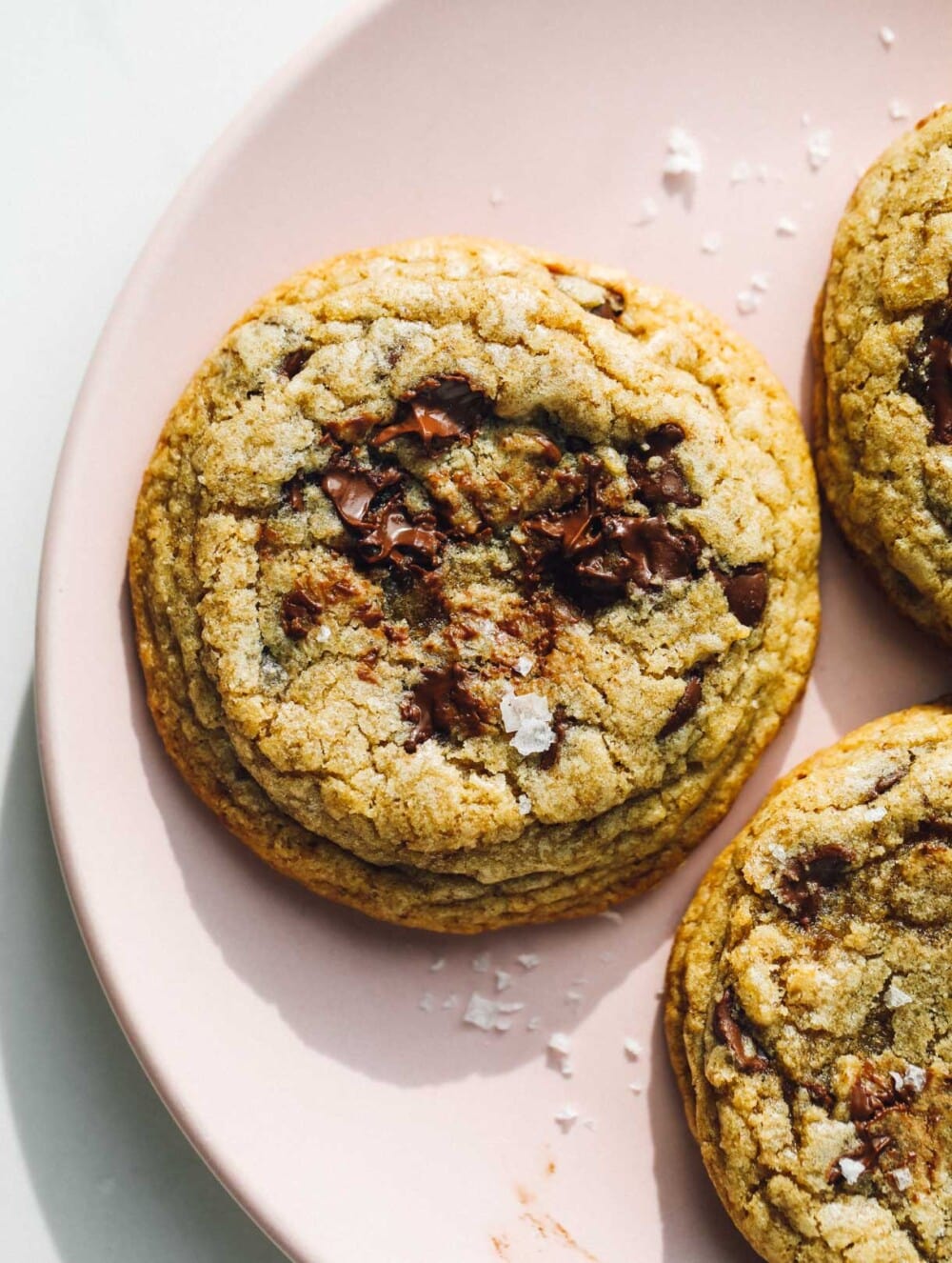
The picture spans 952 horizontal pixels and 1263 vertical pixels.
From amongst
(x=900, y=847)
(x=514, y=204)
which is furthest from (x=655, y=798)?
(x=514, y=204)

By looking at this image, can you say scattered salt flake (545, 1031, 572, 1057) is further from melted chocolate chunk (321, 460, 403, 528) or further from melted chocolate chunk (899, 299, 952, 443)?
melted chocolate chunk (899, 299, 952, 443)

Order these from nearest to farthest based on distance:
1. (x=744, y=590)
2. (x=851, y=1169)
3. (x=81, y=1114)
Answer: (x=851, y=1169) → (x=744, y=590) → (x=81, y=1114)

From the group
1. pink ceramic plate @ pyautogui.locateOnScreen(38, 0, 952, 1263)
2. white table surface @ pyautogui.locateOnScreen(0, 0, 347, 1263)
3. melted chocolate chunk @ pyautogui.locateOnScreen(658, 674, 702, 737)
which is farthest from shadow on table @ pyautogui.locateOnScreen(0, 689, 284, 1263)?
melted chocolate chunk @ pyautogui.locateOnScreen(658, 674, 702, 737)

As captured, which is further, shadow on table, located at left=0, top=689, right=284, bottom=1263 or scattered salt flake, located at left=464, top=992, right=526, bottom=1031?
shadow on table, located at left=0, top=689, right=284, bottom=1263

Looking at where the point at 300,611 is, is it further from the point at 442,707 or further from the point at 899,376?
the point at 899,376

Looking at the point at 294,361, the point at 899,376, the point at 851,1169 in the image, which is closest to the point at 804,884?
the point at 851,1169

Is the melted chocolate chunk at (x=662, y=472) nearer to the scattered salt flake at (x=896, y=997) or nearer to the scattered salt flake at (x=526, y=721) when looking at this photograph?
the scattered salt flake at (x=526, y=721)
